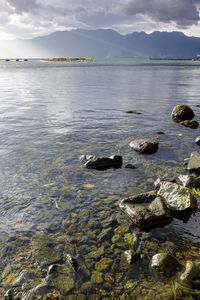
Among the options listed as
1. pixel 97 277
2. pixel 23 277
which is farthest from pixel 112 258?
pixel 23 277

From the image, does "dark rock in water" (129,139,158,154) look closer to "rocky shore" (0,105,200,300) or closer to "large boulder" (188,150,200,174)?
"large boulder" (188,150,200,174)

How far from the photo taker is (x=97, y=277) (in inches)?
210

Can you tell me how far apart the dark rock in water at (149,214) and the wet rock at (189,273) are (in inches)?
74.0

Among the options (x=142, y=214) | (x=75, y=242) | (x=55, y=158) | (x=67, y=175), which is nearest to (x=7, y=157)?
(x=55, y=158)

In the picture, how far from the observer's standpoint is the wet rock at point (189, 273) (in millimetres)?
4973

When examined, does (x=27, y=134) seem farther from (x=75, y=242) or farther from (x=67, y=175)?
(x=75, y=242)

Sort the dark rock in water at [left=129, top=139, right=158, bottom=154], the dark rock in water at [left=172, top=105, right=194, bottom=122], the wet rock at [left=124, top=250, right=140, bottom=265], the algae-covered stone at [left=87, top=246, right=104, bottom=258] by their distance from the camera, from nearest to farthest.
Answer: the wet rock at [left=124, top=250, right=140, bottom=265] → the algae-covered stone at [left=87, top=246, right=104, bottom=258] → the dark rock in water at [left=129, top=139, right=158, bottom=154] → the dark rock in water at [left=172, top=105, right=194, bottom=122]

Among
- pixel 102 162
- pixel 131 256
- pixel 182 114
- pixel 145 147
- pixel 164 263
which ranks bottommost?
pixel 131 256

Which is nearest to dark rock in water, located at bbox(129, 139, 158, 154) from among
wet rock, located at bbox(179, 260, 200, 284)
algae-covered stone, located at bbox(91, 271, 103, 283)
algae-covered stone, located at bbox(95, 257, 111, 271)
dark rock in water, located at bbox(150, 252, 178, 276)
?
dark rock in water, located at bbox(150, 252, 178, 276)

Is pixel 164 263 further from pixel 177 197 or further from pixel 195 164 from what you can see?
pixel 195 164

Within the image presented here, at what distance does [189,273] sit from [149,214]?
219cm

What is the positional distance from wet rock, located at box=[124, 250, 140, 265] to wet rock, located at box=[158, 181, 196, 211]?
8.04ft

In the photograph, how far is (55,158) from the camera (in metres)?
12.1

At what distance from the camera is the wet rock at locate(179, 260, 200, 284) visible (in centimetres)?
497
